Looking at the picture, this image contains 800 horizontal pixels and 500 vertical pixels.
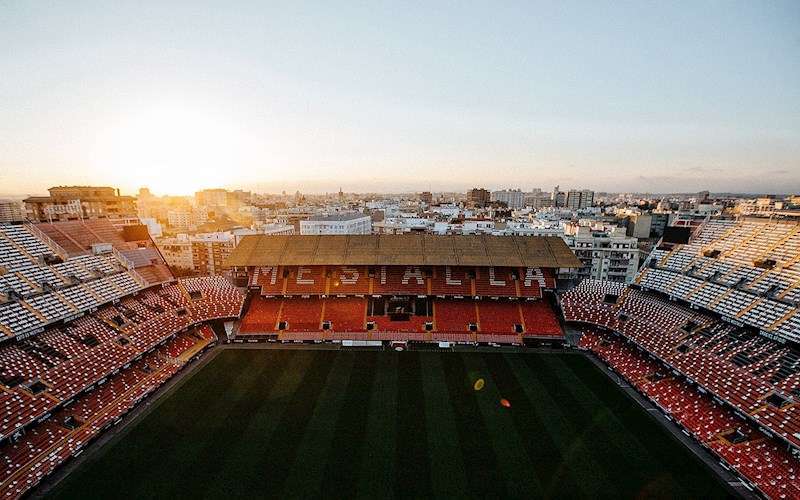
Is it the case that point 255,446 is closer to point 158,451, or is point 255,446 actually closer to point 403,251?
point 158,451

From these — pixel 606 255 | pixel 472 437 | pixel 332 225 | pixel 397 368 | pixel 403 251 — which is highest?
pixel 403 251

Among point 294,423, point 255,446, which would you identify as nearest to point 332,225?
point 294,423

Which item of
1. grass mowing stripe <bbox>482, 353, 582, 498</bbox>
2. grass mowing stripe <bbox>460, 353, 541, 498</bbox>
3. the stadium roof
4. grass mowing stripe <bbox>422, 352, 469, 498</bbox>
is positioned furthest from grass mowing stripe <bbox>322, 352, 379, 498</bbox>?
the stadium roof

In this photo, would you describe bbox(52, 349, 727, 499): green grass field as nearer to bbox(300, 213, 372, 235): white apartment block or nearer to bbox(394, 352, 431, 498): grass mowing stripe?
bbox(394, 352, 431, 498): grass mowing stripe

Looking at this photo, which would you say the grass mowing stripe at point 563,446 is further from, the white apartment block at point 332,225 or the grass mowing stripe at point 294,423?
the white apartment block at point 332,225

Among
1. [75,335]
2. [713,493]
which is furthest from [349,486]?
[75,335]

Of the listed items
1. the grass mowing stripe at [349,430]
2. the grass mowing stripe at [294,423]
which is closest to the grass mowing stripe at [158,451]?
the grass mowing stripe at [294,423]

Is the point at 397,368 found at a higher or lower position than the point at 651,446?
higher
